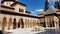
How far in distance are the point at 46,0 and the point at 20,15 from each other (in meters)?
21.6

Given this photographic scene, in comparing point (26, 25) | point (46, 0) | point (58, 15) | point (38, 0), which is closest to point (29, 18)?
point (26, 25)

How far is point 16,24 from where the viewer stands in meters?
20.3

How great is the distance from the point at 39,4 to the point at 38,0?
250 centimetres

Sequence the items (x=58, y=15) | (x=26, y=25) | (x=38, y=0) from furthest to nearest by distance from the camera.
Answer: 1. (x=38, y=0)
2. (x=58, y=15)
3. (x=26, y=25)

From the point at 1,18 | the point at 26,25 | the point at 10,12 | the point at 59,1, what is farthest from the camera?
the point at 59,1

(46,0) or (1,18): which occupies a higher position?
(46,0)

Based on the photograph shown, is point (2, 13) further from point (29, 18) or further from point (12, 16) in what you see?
point (29, 18)

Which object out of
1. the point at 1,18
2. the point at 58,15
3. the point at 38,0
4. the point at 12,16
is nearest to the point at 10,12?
the point at 12,16

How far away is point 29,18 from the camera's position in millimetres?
23109

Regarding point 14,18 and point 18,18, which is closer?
point 14,18

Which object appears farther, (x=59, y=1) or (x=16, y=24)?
(x=59, y=1)

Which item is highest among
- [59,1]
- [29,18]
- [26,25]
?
[59,1]

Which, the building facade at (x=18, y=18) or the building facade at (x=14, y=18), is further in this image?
the building facade at (x=18, y=18)

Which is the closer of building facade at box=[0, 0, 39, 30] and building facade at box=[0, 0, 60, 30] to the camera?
building facade at box=[0, 0, 39, 30]
